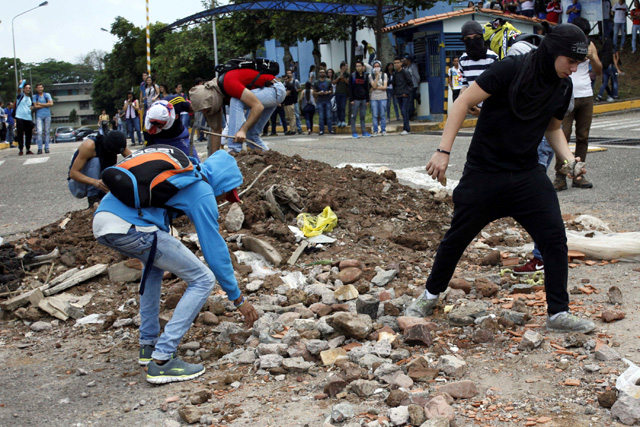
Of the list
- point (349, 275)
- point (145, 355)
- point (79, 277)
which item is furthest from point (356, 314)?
point (79, 277)

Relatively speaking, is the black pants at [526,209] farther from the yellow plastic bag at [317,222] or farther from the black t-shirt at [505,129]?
the yellow plastic bag at [317,222]

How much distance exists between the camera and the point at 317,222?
6.91 m

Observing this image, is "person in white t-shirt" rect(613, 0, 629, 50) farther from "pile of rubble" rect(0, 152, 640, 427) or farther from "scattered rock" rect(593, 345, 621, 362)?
"scattered rock" rect(593, 345, 621, 362)

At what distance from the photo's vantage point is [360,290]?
550 cm

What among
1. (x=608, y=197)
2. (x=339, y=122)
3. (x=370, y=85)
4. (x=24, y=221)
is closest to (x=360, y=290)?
(x=608, y=197)

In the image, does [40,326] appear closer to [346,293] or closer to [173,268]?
[173,268]

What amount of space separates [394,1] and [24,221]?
1729 centimetres

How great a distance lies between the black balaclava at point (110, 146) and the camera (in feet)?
21.7

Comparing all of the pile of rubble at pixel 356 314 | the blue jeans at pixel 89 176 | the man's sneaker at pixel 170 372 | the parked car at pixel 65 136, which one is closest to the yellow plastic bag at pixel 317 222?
the pile of rubble at pixel 356 314

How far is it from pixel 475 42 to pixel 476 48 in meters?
0.07

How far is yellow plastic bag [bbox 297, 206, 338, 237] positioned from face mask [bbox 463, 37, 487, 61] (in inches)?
95.0

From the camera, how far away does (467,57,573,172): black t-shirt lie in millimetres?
3946

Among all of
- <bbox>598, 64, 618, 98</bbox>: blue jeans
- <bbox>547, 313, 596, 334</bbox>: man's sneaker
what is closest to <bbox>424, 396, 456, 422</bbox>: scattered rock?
<bbox>547, 313, 596, 334</bbox>: man's sneaker

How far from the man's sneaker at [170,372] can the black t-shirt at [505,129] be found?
2142mm
